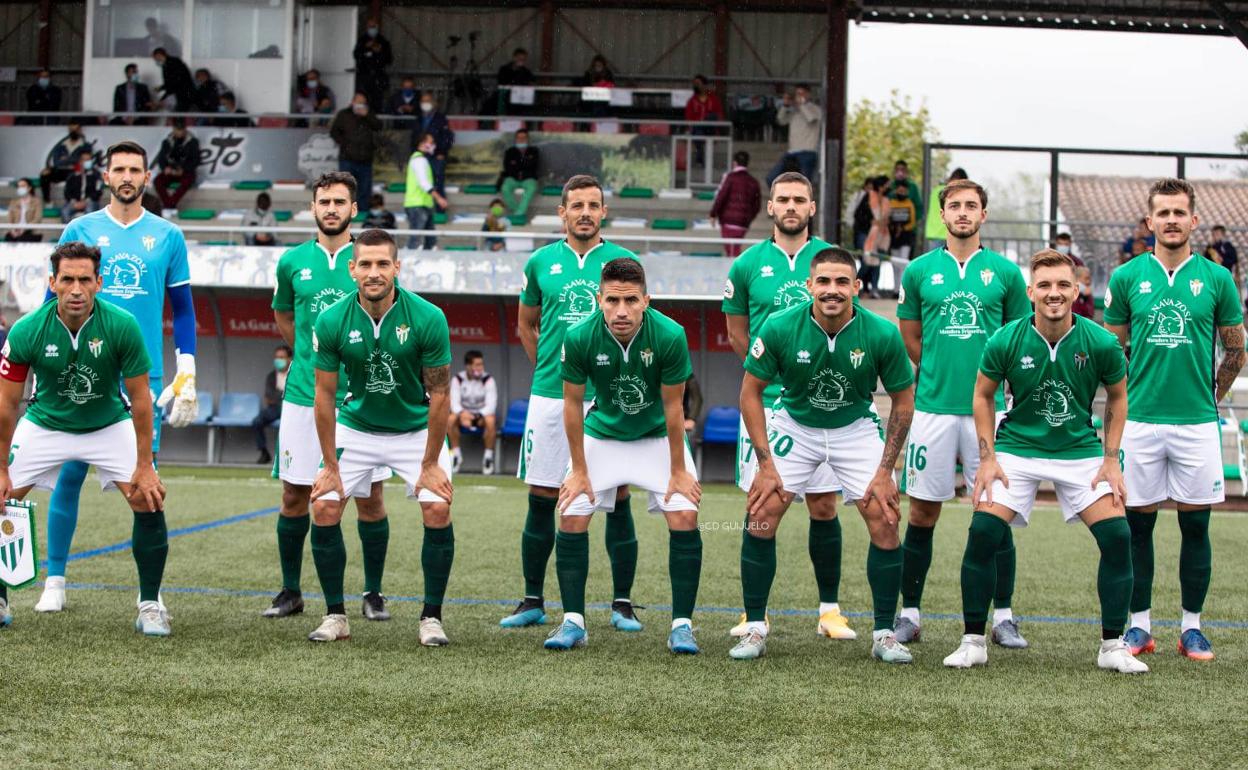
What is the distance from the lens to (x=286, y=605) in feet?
22.9

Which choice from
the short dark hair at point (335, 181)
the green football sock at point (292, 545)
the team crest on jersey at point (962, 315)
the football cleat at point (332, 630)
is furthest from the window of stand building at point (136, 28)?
the team crest on jersey at point (962, 315)

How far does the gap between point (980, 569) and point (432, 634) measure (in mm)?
2362

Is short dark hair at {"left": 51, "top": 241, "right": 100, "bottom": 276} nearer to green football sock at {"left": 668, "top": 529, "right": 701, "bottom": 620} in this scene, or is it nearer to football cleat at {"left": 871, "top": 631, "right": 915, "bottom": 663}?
green football sock at {"left": 668, "top": 529, "right": 701, "bottom": 620}

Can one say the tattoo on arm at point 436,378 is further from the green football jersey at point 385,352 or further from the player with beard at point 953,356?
the player with beard at point 953,356

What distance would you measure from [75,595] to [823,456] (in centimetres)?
395

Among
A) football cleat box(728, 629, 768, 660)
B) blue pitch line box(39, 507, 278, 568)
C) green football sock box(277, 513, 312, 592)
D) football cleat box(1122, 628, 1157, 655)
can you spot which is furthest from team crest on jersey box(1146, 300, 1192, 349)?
blue pitch line box(39, 507, 278, 568)

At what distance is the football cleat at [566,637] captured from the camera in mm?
6199

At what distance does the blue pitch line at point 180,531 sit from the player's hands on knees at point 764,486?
410 centimetres

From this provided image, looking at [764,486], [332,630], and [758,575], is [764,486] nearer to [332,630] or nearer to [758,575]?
[758,575]

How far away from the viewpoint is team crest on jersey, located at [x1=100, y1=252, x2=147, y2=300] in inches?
280

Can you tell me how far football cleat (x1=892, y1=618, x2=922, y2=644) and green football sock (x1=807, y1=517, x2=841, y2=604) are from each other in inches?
13.0

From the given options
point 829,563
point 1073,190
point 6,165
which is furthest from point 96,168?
point 829,563

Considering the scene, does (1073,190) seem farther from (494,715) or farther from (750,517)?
(494,715)

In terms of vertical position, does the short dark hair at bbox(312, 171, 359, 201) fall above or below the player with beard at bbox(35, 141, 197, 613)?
above
